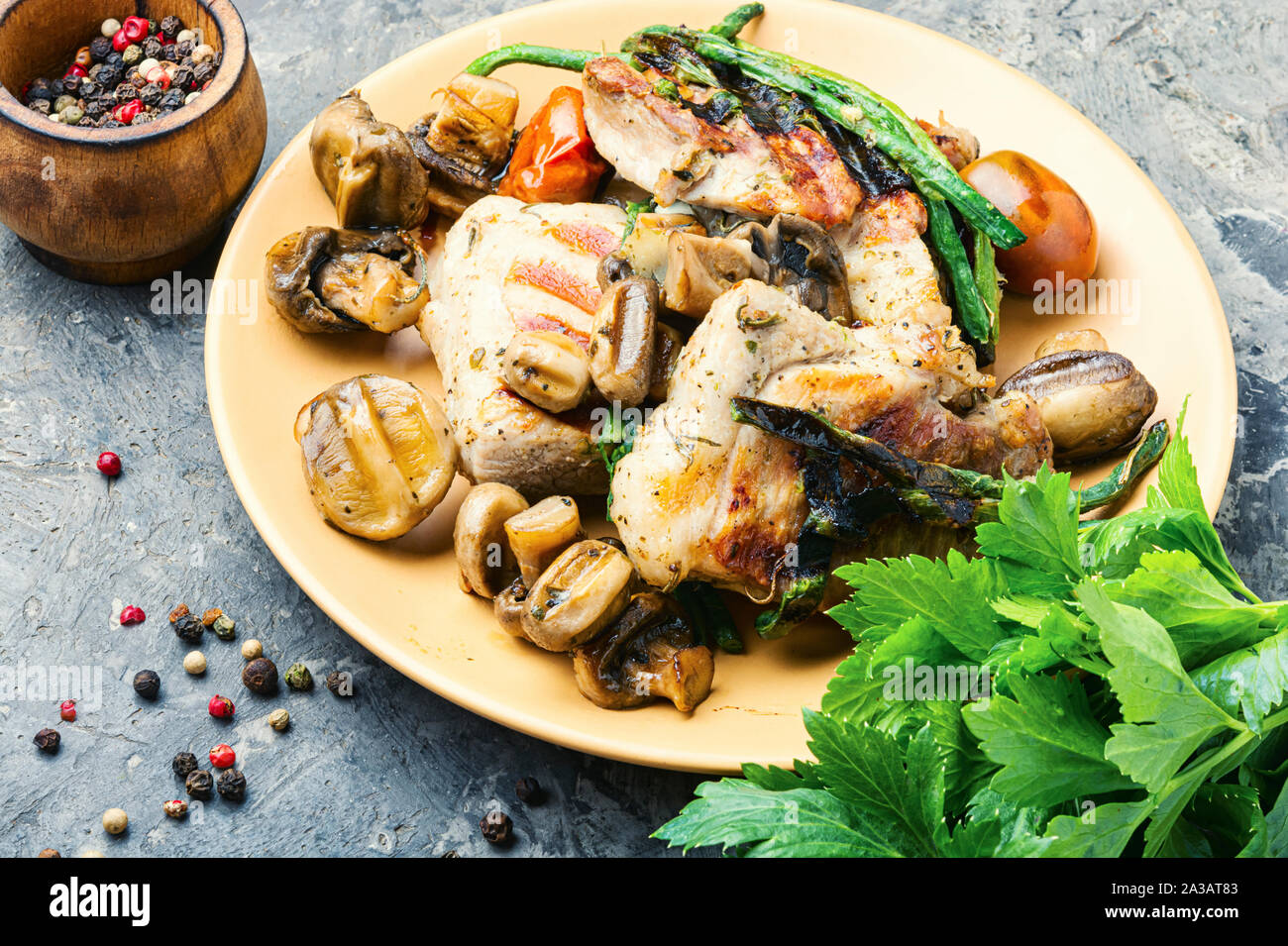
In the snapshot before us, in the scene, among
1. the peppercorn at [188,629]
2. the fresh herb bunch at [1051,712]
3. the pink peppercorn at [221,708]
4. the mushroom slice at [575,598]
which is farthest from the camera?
the peppercorn at [188,629]

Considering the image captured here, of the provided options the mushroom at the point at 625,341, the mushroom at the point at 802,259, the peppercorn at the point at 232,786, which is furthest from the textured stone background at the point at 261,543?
the mushroom at the point at 802,259

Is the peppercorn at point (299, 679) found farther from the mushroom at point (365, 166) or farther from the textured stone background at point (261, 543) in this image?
the mushroom at point (365, 166)

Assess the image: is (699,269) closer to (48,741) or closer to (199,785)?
(199,785)

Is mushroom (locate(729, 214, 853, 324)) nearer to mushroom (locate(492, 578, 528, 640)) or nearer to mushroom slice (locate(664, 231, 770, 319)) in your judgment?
mushroom slice (locate(664, 231, 770, 319))

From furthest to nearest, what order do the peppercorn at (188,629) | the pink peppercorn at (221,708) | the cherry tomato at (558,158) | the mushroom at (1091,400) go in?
the cherry tomato at (558,158) → the peppercorn at (188,629) → the pink peppercorn at (221,708) → the mushroom at (1091,400)

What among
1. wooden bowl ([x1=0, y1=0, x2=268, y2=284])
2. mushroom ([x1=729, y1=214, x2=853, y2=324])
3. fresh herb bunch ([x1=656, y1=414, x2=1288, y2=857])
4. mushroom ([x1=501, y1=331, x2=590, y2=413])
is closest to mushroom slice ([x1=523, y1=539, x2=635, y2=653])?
mushroom ([x1=501, y1=331, x2=590, y2=413])

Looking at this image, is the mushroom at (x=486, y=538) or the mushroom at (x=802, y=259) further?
the mushroom at (x=802, y=259)

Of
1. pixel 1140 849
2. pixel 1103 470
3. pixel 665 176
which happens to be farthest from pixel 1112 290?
pixel 1140 849
